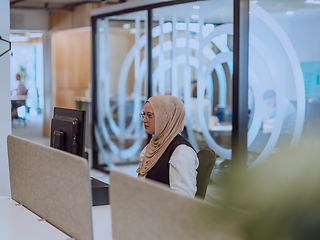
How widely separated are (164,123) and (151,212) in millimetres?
1158

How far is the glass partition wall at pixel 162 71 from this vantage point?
13.1 ft

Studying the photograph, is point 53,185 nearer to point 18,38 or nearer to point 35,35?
point 35,35

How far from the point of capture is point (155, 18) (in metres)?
4.80

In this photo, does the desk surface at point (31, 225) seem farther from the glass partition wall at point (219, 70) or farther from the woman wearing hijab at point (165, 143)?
the glass partition wall at point (219, 70)

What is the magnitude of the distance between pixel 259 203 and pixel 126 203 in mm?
782

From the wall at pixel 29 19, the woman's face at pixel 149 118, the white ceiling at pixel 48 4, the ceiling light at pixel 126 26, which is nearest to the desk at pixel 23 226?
the woman's face at pixel 149 118

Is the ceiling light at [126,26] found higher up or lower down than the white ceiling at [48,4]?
lower down

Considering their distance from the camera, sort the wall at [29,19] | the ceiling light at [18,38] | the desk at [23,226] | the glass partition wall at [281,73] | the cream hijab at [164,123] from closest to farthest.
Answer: the desk at [23,226] → the cream hijab at [164,123] → the glass partition wall at [281,73] → the wall at [29,19] → the ceiling light at [18,38]

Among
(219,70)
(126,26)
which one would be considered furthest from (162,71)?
(126,26)

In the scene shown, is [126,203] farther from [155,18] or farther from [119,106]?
[119,106]

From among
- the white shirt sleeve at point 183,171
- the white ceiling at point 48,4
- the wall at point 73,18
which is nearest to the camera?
the white shirt sleeve at point 183,171

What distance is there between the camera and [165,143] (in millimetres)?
2221

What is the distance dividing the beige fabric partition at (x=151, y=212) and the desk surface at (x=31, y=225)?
0.46m

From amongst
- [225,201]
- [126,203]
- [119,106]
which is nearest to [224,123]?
[119,106]
